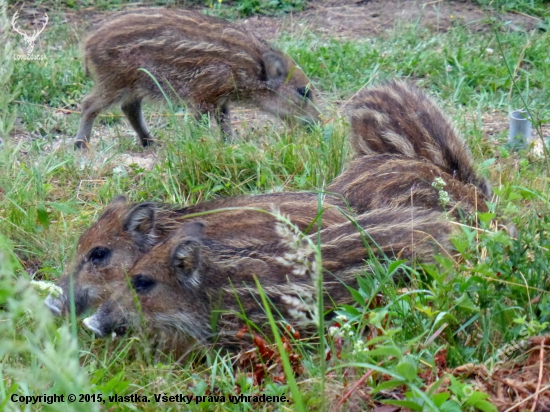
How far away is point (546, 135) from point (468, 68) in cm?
146

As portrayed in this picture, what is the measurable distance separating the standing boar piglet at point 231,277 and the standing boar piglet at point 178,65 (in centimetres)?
254

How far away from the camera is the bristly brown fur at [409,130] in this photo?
164 inches

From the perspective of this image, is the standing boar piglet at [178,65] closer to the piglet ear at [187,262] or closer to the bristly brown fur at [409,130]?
the bristly brown fur at [409,130]

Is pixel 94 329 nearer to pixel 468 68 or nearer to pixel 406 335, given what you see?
pixel 406 335

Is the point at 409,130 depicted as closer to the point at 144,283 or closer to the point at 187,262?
the point at 187,262

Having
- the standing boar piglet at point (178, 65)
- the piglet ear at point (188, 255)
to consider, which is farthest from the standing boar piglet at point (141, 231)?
the standing boar piglet at point (178, 65)

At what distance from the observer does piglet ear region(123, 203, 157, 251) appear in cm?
374

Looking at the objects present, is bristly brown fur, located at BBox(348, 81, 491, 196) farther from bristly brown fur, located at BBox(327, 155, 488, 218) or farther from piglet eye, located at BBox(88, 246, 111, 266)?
piglet eye, located at BBox(88, 246, 111, 266)

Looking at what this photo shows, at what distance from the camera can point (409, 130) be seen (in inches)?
169

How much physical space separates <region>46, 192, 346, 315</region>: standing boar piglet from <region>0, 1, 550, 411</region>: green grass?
0.71 feet

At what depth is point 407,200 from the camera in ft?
12.6

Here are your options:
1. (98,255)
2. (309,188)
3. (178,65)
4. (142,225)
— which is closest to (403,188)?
(309,188)

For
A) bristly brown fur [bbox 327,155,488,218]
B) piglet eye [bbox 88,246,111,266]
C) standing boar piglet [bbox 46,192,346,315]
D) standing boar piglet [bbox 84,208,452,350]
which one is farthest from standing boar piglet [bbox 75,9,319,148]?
standing boar piglet [bbox 84,208,452,350]

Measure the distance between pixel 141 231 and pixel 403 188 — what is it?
1265mm
